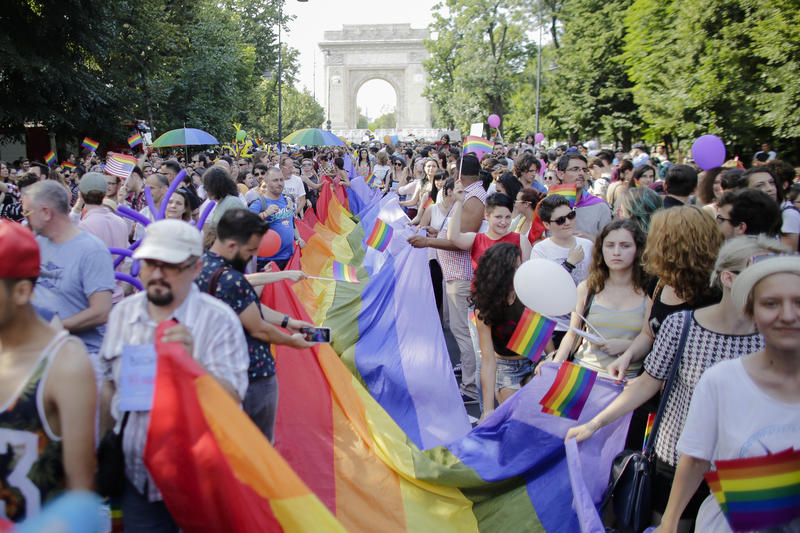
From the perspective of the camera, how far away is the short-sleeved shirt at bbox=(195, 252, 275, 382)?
359cm

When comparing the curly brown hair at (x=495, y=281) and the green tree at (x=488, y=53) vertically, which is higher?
the green tree at (x=488, y=53)

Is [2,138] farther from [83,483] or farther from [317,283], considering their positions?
[83,483]

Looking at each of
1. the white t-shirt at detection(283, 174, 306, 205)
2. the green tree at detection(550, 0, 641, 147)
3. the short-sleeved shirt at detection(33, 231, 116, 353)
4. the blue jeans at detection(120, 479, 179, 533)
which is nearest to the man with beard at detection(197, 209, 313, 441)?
the short-sleeved shirt at detection(33, 231, 116, 353)

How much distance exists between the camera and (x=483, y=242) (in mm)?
6445

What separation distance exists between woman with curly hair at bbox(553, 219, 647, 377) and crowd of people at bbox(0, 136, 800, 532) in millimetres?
11

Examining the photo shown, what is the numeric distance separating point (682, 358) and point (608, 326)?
3.15ft

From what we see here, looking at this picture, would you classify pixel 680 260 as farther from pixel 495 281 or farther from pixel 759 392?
pixel 495 281

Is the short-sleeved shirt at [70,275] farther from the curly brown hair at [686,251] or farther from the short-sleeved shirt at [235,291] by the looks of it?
the curly brown hair at [686,251]

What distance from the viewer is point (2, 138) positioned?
2025 cm

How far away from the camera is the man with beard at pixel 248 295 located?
362cm

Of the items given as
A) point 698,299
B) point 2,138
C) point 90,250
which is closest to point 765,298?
point 698,299

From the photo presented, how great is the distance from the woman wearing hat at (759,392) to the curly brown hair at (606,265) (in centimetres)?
179

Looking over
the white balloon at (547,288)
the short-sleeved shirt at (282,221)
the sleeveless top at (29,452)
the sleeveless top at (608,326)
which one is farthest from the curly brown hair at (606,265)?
the short-sleeved shirt at (282,221)

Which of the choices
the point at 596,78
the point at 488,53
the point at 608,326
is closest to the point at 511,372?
the point at 608,326
